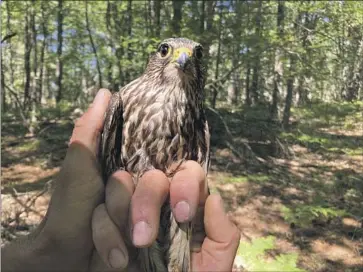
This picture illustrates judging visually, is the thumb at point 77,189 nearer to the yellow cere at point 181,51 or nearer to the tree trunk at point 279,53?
the yellow cere at point 181,51

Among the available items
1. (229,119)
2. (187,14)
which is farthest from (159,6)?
(229,119)

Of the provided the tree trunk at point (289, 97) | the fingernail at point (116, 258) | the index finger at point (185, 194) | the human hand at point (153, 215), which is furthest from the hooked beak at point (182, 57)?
the tree trunk at point (289, 97)

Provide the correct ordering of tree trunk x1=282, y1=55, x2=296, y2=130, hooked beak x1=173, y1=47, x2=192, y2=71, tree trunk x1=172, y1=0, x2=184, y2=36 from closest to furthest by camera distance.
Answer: hooked beak x1=173, y1=47, x2=192, y2=71
tree trunk x1=172, y1=0, x2=184, y2=36
tree trunk x1=282, y1=55, x2=296, y2=130

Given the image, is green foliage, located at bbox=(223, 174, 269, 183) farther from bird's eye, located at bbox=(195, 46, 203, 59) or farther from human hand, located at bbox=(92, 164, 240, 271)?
human hand, located at bbox=(92, 164, 240, 271)

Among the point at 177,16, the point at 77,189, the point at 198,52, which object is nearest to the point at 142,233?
the point at 77,189

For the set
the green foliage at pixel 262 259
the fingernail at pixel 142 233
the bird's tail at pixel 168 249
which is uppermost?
the fingernail at pixel 142 233

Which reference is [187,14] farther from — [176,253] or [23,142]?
[176,253]

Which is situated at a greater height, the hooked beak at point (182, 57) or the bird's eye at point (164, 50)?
the bird's eye at point (164, 50)

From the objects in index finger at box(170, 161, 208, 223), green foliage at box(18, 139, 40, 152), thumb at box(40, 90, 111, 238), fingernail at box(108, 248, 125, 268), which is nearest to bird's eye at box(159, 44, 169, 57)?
thumb at box(40, 90, 111, 238)
